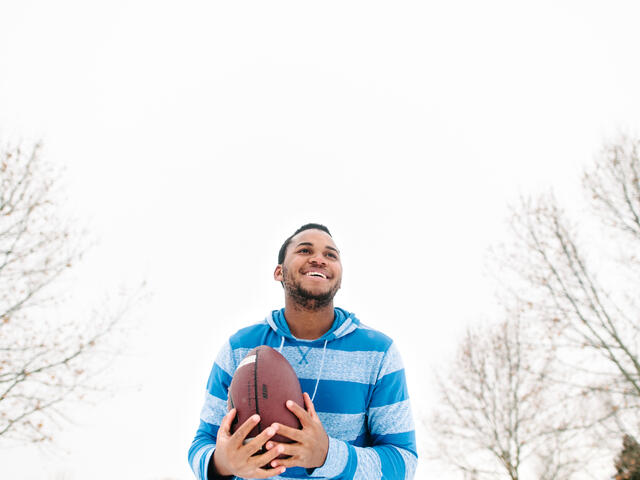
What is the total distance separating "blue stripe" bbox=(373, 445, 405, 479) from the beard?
0.91m

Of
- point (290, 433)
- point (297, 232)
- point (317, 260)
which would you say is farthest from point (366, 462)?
point (297, 232)

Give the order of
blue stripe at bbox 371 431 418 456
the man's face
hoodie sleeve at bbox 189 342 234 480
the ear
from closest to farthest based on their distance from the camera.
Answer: hoodie sleeve at bbox 189 342 234 480
blue stripe at bbox 371 431 418 456
the man's face
the ear

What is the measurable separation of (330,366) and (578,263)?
8672 millimetres

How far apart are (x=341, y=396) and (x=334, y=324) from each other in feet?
1.62

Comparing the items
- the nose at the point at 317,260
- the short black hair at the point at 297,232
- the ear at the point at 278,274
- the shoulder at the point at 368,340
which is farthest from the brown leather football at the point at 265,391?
the short black hair at the point at 297,232

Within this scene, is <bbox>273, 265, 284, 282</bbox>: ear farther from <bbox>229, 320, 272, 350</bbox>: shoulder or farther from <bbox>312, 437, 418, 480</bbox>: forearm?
<bbox>312, 437, 418, 480</bbox>: forearm

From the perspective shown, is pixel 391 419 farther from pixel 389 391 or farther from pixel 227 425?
pixel 227 425

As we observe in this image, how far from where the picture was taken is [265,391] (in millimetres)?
2053

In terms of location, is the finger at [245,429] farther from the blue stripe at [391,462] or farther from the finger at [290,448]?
the blue stripe at [391,462]

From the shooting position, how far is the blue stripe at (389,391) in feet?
8.04

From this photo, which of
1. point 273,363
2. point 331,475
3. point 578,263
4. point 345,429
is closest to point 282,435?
point 331,475

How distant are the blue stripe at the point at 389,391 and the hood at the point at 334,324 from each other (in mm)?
384

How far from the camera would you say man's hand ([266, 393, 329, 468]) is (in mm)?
1743

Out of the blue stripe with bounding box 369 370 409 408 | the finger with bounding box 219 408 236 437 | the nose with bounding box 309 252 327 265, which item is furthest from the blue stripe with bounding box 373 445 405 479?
the nose with bounding box 309 252 327 265
